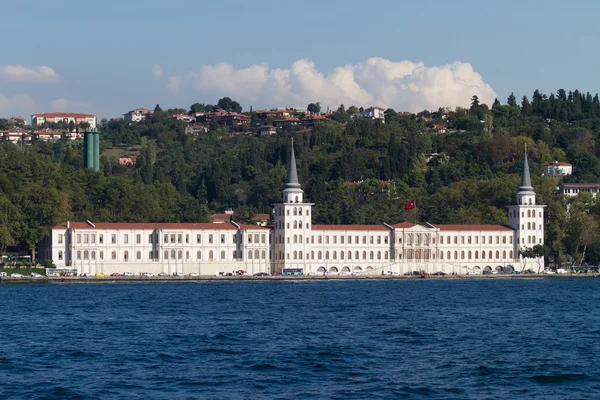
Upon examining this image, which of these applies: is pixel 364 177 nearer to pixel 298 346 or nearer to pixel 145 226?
pixel 145 226

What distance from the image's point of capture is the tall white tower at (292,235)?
99.9 meters

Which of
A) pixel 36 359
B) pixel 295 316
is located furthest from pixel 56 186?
pixel 36 359

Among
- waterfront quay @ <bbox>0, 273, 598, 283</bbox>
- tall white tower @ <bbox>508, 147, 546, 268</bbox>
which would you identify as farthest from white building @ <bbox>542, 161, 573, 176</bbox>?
waterfront quay @ <bbox>0, 273, 598, 283</bbox>

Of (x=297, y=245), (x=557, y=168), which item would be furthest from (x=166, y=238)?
(x=557, y=168)

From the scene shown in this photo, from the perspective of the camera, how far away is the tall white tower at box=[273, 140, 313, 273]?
99.9 meters

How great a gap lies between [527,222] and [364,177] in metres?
50.0

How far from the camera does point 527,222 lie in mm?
105812

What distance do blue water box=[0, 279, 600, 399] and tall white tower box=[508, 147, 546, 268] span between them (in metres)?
33.7

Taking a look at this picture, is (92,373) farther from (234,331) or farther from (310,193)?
(310,193)

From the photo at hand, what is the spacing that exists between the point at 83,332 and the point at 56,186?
6174cm

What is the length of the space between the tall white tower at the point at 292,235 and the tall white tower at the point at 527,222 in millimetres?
19406

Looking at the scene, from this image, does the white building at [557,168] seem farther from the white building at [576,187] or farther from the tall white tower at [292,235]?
the tall white tower at [292,235]

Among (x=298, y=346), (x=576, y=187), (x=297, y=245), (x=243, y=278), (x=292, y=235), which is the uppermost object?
(x=576, y=187)

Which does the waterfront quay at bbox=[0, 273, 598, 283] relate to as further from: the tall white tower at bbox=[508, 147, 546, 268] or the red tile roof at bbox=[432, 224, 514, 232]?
the red tile roof at bbox=[432, 224, 514, 232]
